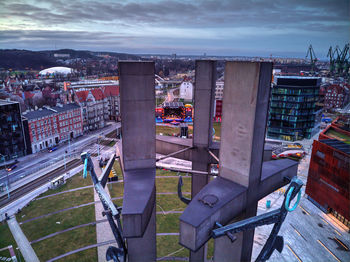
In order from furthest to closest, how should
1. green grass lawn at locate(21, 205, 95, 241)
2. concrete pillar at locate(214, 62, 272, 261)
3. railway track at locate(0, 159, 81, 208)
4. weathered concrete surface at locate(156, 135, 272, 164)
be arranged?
railway track at locate(0, 159, 81, 208)
green grass lawn at locate(21, 205, 95, 241)
weathered concrete surface at locate(156, 135, 272, 164)
concrete pillar at locate(214, 62, 272, 261)

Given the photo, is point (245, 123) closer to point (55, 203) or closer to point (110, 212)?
point (110, 212)

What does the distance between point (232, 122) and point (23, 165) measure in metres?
62.8

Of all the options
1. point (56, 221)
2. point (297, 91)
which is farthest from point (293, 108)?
point (56, 221)

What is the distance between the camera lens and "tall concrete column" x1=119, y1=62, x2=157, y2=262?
50.0 feet

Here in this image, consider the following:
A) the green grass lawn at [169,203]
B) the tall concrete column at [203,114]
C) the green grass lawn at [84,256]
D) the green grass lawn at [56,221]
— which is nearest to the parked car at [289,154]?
the green grass lawn at [169,203]

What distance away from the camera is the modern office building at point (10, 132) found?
60781 mm

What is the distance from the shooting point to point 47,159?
2539 inches

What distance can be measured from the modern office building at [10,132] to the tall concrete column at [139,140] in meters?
58.9

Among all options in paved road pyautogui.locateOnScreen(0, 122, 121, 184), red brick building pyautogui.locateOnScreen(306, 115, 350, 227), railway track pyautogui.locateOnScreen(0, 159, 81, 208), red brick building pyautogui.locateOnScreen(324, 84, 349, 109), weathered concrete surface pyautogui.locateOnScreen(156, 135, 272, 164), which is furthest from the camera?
red brick building pyautogui.locateOnScreen(324, 84, 349, 109)

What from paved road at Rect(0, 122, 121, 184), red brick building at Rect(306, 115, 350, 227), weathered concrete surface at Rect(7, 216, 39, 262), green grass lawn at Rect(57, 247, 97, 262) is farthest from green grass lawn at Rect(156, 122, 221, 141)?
green grass lawn at Rect(57, 247, 97, 262)

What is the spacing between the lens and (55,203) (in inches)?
1718

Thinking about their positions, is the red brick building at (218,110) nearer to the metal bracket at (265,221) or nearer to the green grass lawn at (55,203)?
the green grass lawn at (55,203)

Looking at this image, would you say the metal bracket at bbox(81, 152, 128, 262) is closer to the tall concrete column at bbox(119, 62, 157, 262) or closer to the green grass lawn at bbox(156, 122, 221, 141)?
the tall concrete column at bbox(119, 62, 157, 262)

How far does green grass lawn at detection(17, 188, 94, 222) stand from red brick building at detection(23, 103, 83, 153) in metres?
29.9
